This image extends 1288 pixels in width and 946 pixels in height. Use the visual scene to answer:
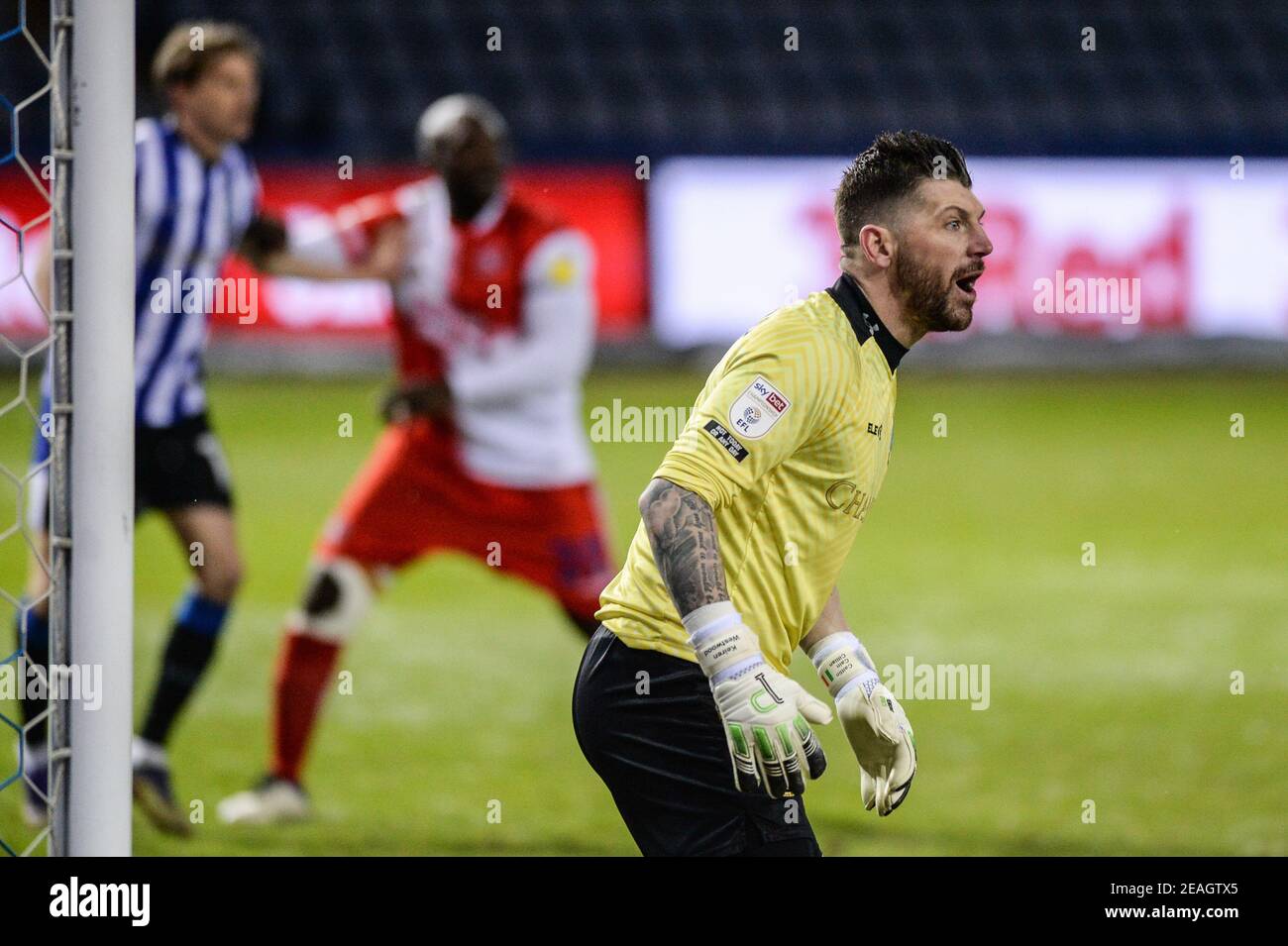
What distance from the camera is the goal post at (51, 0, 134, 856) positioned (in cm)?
310

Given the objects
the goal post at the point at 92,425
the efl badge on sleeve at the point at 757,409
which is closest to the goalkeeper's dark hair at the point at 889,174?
the efl badge on sleeve at the point at 757,409

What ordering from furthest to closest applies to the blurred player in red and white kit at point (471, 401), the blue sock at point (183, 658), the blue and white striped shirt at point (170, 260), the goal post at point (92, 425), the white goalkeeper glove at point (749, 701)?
the blurred player in red and white kit at point (471, 401) → the blue and white striped shirt at point (170, 260) → the blue sock at point (183, 658) → the goal post at point (92, 425) → the white goalkeeper glove at point (749, 701)

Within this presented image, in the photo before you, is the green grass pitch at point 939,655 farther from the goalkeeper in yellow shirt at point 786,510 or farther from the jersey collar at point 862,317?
the jersey collar at point 862,317

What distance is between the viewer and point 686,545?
106 inches

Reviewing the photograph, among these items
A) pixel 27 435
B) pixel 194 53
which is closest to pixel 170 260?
pixel 194 53

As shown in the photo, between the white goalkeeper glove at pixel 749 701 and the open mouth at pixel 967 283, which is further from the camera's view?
the open mouth at pixel 967 283

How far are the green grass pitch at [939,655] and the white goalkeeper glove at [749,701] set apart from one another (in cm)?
230

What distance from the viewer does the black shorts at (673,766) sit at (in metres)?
2.95

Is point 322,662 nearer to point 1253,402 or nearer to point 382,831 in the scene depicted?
point 382,831

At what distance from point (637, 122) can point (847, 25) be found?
111 inches

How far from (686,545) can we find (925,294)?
0.64 meters

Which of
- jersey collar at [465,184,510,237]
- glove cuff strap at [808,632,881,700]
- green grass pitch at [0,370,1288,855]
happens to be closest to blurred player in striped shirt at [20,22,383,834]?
green grass pitch at [0,370,1288,855]

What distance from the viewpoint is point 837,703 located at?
320cm

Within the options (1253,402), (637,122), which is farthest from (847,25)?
(1253,402)
